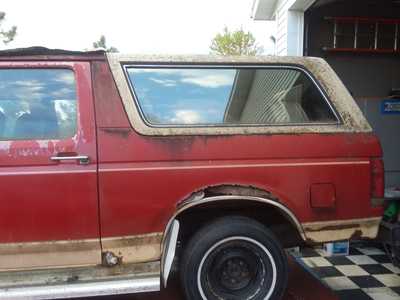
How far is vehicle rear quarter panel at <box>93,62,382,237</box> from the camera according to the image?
10.2 feet

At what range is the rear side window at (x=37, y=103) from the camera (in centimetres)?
314

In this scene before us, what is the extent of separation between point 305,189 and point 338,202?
28cm

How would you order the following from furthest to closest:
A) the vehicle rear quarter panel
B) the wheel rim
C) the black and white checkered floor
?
1. the black and white checkered floor
2. the wheel rim
3. the vehicle rear quarter panel

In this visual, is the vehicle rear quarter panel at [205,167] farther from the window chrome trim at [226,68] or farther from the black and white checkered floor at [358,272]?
the black and white checkered floor at [358,272]

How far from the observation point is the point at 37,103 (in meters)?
3.17

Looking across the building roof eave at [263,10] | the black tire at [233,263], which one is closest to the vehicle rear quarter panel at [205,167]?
the black tire at [233,263]

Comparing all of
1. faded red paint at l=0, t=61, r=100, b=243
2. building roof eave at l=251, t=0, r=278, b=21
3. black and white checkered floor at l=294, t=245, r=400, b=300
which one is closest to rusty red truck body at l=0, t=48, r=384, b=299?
faded red paint at l=0, t=61, r=100, b=243

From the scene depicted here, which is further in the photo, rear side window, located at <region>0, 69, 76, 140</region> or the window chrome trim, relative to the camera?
the window chrome trim

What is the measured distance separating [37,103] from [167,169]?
0.98 m

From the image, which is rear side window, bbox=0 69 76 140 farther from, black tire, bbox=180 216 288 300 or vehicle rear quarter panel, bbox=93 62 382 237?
black tire, bbox=180 216 288 300

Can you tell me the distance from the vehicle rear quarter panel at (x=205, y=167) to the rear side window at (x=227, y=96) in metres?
0.17

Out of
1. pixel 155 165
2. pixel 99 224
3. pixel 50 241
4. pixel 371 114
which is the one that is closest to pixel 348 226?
pixel 155 165

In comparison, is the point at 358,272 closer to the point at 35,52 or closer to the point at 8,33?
the point at 35,52

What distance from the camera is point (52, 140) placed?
3098mm
